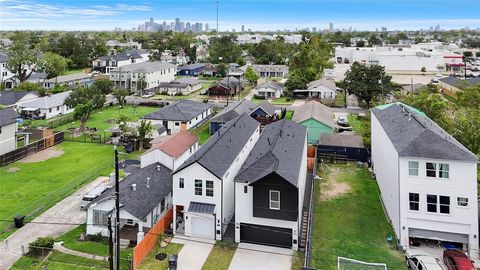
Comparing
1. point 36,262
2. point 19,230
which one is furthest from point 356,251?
point 19,230

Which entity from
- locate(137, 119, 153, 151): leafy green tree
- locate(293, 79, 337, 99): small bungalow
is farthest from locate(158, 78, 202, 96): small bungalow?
locate(137, 119, 153, 151): leafy green tree

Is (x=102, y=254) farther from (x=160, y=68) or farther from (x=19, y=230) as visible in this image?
(x=160, y=68)

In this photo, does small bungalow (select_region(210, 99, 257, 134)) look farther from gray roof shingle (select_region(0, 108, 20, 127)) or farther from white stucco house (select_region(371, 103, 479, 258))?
white stucco house (select_region(371, 103, 479, 258))

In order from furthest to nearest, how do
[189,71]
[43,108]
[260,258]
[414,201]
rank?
[189,71] < [43,108] < [414,201] < [260,258]

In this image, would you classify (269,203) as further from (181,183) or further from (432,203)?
(432,203)

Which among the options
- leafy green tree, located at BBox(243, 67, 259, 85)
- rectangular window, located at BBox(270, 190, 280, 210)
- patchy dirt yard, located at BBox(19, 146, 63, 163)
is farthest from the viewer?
leafy green tree, located at BBox(243, 67, 259, 85)

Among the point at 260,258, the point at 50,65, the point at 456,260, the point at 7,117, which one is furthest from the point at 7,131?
the point at 50,65

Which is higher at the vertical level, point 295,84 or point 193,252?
point 295,84
